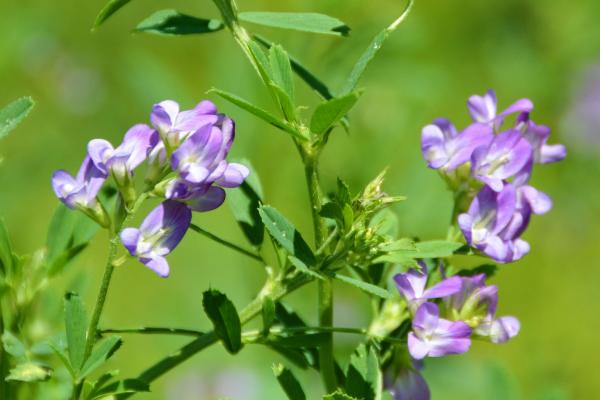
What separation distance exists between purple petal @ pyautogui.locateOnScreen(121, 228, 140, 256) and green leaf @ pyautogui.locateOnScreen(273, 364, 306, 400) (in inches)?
8.4

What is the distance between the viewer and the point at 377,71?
271cm

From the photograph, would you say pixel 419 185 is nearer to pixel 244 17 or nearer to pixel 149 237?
pixel 244 17

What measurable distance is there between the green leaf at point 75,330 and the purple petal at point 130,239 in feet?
0.30

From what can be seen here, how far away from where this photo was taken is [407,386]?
1.09m

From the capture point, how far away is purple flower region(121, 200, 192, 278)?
0.93 m

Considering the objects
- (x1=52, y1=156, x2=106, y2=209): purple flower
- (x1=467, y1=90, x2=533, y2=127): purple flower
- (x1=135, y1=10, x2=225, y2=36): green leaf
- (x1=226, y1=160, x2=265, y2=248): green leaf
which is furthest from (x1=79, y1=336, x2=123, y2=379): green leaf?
(x1=467, y1=90, x2=533, y2=127): purple flower

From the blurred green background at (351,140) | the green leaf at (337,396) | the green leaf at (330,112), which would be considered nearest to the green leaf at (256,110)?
the green leaf at (330,112)

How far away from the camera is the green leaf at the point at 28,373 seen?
1.00 metres

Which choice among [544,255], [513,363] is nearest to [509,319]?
[513,363]

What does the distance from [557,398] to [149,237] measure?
36.7 inches

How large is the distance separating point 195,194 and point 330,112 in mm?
150

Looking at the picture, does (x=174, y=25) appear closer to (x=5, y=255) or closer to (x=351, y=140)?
(x=5, y=255)

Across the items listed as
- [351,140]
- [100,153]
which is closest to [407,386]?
[100,153]

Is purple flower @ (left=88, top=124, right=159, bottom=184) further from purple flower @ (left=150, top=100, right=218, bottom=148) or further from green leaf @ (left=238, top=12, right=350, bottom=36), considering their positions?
green leaf @ (left=238, top=12, right=350, bottom=36)
